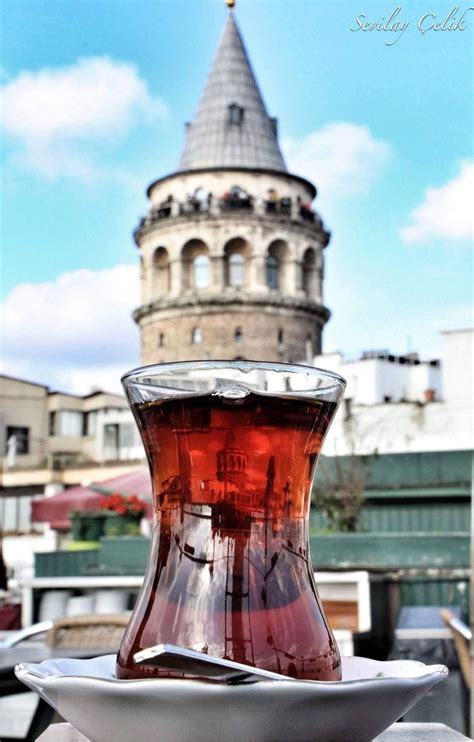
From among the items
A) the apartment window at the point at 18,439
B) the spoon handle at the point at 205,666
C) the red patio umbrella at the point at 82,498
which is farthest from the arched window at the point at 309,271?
the spoon handle at the point at 205,666

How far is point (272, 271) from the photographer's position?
29688 mm

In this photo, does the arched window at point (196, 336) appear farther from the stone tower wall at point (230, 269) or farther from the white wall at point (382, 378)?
the white wall at point (382, 378)

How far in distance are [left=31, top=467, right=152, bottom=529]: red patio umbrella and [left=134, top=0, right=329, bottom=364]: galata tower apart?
15013 millimetres

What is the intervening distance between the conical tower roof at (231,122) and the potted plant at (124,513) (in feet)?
72.5

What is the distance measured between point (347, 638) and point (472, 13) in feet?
8.65

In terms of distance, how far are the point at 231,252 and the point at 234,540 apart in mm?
29118

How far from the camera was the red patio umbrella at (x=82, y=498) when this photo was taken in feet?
39.7

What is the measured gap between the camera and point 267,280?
96.2ft

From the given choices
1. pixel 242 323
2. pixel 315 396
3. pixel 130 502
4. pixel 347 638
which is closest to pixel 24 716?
pixel 347 638

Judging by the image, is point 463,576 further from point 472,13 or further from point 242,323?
point 242,323

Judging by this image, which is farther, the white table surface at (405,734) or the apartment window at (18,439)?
the apartment window at (18,439)

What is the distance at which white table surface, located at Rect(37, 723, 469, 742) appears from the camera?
0.64m

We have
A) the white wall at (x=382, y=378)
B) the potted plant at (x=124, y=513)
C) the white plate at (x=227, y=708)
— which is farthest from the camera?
the white wall at (x=382, y=378)

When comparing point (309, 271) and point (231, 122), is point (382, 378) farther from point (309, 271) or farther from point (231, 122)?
point (231, 122)
